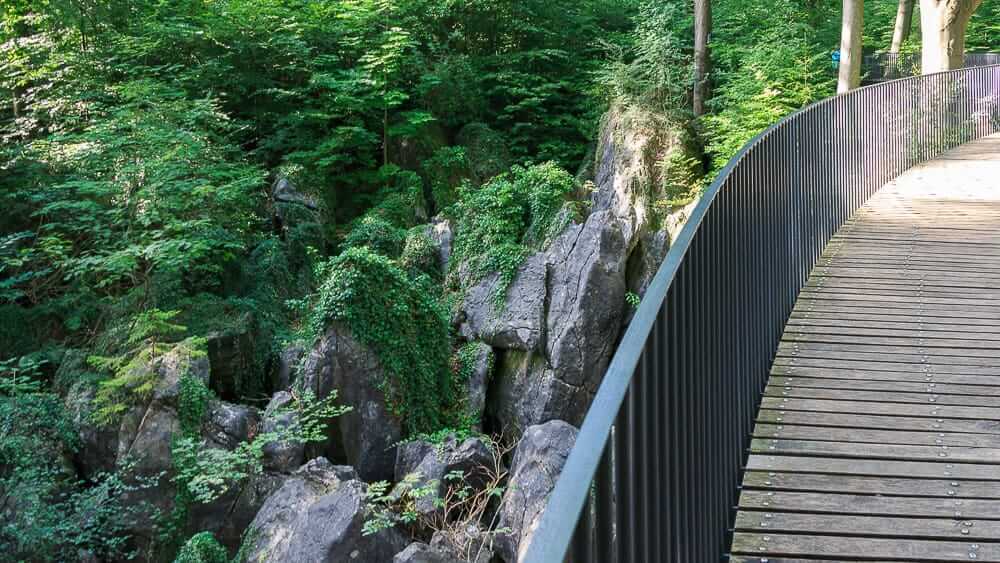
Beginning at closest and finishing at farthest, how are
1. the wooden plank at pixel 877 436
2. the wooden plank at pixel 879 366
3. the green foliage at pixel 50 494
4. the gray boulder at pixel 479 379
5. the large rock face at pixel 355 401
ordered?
the wooden plank at pixel 877 436
the wooden plank at pixel 879 366
the green foliage at pixel 50 494
the large rock face at pixel 355 401
the gray boulder at pixel 479 379

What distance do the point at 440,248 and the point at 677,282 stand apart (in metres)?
17.1

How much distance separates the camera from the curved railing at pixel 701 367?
1.88m

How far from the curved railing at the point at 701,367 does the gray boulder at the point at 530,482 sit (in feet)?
15.5

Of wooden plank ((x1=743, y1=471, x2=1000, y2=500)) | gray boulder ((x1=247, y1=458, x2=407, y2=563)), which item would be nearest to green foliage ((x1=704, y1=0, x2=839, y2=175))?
gray boulder ((x1=247, y1=458, x2=407, y2=563))

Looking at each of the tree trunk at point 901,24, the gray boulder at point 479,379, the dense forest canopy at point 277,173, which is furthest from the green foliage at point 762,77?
the gray boulder at point 479,379

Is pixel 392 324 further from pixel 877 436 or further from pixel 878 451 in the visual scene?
pixel 878 451

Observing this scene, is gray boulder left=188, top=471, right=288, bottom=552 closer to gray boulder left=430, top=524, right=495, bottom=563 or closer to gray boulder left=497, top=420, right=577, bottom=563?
gray boulder left=430, top=524, right=495, bottom=563

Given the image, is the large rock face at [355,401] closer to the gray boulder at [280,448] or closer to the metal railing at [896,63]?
the gray boulder at [280,448]

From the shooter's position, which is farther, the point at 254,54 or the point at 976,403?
the point at 254,54

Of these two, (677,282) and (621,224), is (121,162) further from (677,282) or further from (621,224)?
(677,282)

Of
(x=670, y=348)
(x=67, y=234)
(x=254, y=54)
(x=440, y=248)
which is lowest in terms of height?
(x=440, y=248)

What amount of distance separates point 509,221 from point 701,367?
15.6 meters

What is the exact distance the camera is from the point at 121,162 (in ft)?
56.0

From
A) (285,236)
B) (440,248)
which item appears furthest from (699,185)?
(285,236)
